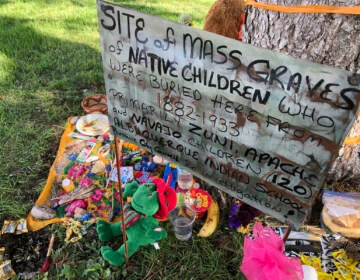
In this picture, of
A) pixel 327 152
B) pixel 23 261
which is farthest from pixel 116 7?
pixel 23 261

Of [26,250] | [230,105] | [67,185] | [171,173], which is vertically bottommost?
[26,250]

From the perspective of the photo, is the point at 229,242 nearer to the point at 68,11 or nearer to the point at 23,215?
the point at 23,215

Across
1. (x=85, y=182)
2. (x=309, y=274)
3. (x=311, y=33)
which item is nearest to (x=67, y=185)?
(x=85, y=182)

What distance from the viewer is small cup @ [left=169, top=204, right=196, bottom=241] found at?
218 cm

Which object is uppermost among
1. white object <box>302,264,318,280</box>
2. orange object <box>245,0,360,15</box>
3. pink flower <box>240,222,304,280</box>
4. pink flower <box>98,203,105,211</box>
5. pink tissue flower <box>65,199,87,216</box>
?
orange object <box>245,0,360,15</box>

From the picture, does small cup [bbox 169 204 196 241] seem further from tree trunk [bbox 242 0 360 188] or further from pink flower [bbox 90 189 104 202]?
tree trunk [bbox 242 0 360 188]

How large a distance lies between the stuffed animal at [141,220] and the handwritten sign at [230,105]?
41cm

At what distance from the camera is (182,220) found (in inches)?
87.2

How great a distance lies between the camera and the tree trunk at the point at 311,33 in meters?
1.65

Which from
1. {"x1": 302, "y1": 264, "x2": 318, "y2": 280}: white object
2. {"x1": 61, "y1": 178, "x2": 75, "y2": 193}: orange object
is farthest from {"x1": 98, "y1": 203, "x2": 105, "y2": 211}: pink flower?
{"x1": 302, "y1": 264, "x2": 318, "y2": 280}: white object

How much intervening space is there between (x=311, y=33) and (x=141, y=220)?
1591 millimetres

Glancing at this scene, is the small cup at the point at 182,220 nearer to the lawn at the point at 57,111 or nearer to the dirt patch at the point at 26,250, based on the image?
the lawn at the point at 57,111

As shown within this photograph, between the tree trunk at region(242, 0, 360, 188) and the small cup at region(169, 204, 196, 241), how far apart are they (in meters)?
1.27

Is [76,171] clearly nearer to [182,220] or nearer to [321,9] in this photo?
[182,220]
